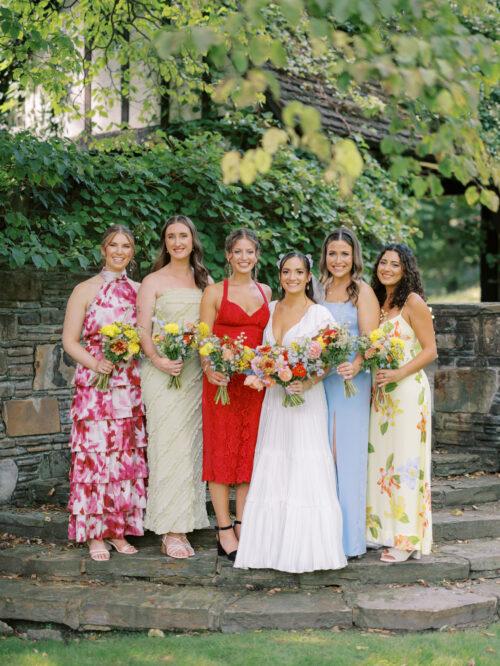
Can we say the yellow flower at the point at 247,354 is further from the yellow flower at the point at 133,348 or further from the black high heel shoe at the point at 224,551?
the black high heel shoe at the point at 224,551

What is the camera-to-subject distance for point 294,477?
16.3 ft

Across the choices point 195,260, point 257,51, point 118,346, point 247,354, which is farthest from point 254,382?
point 257,51

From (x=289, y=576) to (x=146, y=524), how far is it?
938 millimetres

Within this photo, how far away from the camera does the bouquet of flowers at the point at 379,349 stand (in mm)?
4891

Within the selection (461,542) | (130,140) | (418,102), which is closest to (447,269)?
(130,140)

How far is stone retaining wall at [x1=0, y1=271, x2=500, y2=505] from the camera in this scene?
655 cm

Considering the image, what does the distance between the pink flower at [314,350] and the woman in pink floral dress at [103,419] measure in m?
1.23

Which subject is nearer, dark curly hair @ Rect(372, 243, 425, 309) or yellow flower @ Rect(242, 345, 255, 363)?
yellow flower @ Rect(242, 345, 255, 363)

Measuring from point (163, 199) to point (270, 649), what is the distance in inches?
160

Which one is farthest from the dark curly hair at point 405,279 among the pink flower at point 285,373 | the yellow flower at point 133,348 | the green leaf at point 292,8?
the green leaf at point 292,8

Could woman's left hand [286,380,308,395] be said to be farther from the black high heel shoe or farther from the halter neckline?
the halter neckline

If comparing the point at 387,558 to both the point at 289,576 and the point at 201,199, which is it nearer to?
the point at 289,576

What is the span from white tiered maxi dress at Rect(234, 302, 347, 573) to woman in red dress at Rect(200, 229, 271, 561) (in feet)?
0.35

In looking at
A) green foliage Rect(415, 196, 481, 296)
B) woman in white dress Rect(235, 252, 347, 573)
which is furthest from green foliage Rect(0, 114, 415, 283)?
green foliage Rect(415, 196, 481, 296)
